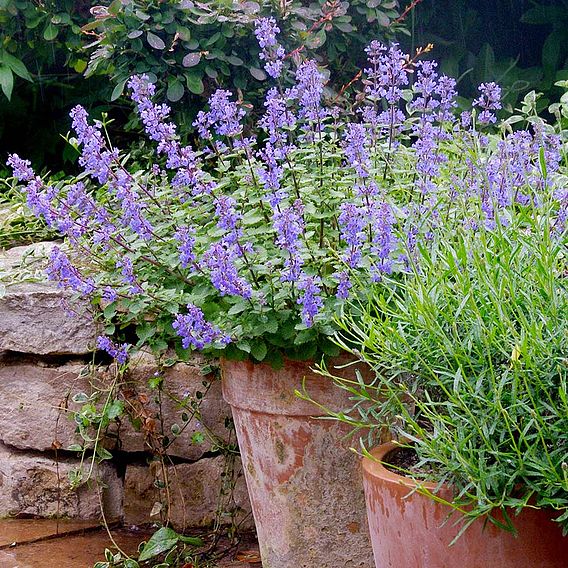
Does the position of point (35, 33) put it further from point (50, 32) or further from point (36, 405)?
point (36, 405)

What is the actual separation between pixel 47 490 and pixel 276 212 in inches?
70.0

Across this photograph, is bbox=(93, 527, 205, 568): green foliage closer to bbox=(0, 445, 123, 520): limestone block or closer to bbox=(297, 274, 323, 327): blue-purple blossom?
bbox=(0, 445, 123, 520): limestone block

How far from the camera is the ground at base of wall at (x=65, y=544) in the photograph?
3127mm

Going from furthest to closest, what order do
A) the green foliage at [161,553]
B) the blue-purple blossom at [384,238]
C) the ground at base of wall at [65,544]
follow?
the ground at base of wall at [65,544]
the green foliage at [161,553]
the blue-purple blossom at [384,238]

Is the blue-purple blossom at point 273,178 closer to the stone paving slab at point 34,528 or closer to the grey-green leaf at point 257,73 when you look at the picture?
the grey-green leaf at point 257,73

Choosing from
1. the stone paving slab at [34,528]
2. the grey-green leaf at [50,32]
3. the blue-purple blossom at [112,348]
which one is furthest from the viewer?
the grey-green leaf at [50,32]

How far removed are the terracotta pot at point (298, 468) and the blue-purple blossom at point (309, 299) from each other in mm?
278

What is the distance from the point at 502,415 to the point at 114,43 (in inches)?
101

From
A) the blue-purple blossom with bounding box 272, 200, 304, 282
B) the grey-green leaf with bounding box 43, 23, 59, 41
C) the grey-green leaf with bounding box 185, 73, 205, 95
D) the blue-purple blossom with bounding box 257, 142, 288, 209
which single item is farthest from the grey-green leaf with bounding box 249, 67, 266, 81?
the blue-purple blossom with bounding box 272, 200, 304, 282

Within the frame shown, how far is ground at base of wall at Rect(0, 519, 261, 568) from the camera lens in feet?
10.3

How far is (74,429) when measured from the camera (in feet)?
11.2

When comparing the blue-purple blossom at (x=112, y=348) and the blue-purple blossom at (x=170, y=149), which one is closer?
the blue-purple blossom at (x=170, y=149)

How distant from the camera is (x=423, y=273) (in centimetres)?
209

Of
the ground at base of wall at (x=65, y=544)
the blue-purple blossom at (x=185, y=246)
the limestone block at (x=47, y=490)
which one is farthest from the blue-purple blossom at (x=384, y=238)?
the limestone block at (x=47, y=490)
